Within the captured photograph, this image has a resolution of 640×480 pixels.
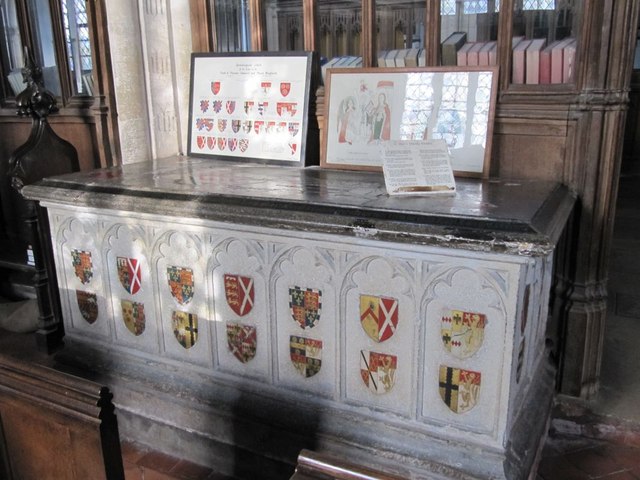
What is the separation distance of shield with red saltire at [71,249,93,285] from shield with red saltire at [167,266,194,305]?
39 centimetres

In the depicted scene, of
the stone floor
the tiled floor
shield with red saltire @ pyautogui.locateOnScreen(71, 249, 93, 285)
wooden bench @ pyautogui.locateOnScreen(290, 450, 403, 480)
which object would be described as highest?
wooden bench @ pyautogui.locateOnScreen(290, 450, 403, 480)

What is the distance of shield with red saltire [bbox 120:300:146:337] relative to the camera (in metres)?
2.06

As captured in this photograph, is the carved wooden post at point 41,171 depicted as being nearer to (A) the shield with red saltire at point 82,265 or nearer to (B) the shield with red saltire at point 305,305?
(A) the shield with red saltire at point 82,265

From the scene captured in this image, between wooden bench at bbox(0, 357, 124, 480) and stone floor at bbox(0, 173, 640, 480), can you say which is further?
stone floor at bbox(0, 173, 640, 480)

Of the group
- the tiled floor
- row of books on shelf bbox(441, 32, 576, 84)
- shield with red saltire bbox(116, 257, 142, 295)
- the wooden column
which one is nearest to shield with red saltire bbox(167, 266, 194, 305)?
shield with red saltire bbox(116, 257, 142, 295)

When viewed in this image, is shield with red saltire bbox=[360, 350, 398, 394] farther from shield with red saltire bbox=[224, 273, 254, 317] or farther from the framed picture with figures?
the framed picture with figures

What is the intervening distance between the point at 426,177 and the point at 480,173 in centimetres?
35

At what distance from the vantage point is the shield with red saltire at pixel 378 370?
64.5 inches

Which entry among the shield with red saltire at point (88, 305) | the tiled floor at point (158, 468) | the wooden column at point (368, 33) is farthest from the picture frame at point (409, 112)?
the tiled floor at point (158, 468)

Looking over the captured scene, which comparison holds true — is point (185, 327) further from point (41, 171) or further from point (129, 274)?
point (41, 171)

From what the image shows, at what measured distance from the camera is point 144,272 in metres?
2.00

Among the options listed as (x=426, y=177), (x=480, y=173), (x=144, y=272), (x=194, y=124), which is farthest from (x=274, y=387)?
(x=194, y=124)

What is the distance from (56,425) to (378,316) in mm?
869

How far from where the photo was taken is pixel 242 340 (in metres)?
1.86
